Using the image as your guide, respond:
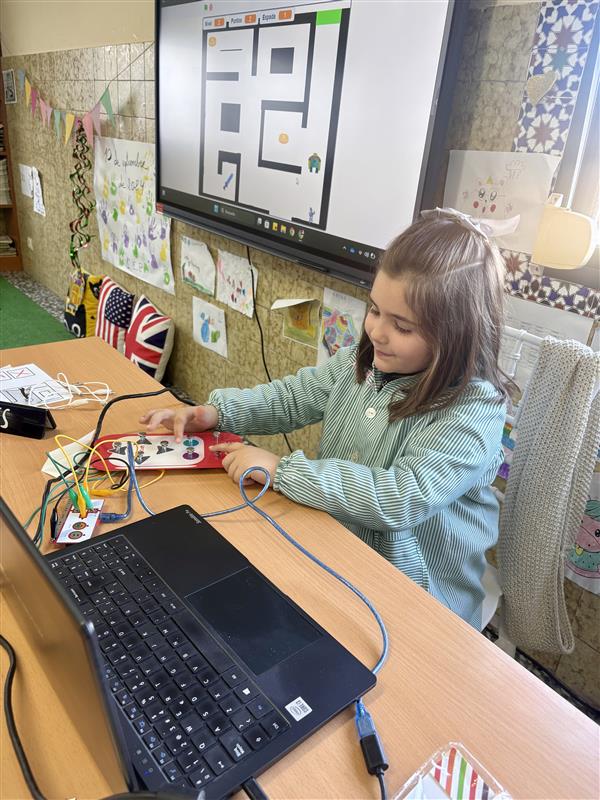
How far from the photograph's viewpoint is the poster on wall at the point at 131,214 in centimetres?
219

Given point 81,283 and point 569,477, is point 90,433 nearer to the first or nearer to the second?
point 569,477

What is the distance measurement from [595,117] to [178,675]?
3.38 ft

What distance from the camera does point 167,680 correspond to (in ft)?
1.83

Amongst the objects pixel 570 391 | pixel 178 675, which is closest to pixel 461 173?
pixel 570 391

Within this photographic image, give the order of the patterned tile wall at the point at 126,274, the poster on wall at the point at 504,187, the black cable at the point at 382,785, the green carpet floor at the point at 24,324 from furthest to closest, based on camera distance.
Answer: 1. the green carpet floor at the point at 24,324
2. the patterned tile wall at the point at 126,274
3. the poster on wall at the point at 504,187
4. the black cable at the point at 382,785

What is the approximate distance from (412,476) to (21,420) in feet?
2.20

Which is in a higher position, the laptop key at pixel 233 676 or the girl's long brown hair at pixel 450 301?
the girl's long brown hair at pixel 450 301

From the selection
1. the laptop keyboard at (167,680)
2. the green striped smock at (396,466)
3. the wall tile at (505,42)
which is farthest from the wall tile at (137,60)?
the laptop keyboard at (167,680)

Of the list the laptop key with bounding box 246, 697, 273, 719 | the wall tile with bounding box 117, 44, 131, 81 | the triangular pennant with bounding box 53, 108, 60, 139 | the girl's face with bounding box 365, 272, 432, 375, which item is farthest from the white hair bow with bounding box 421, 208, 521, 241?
the triangular pennant with bounding box 53, 108, 60, 139

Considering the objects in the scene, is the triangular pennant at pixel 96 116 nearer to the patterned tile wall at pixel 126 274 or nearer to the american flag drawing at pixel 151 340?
the patterned tile wall at pixel 126 274

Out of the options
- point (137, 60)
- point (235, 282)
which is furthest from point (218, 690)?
point (137, 60)

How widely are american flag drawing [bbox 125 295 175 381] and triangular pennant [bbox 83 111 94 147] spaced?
84 centimetres

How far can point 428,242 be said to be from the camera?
2.76 feet
